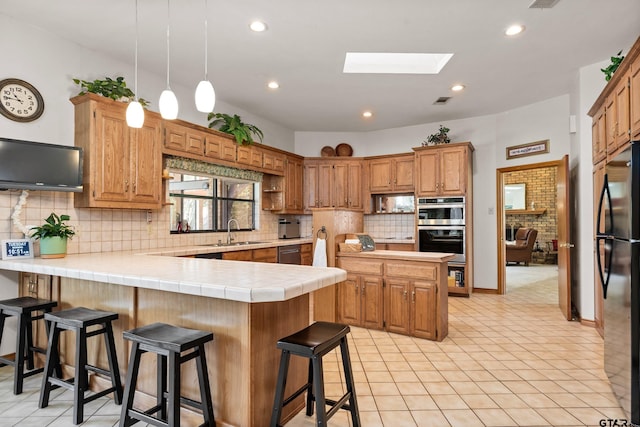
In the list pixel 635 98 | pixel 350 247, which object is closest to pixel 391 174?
pixel 350 247

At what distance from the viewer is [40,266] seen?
2590mm

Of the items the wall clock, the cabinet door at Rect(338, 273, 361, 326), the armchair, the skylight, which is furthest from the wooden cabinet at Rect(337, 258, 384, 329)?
the armchair

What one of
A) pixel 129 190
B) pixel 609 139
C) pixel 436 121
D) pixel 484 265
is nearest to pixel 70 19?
pixel 129 190

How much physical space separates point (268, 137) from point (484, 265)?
429 centimetres

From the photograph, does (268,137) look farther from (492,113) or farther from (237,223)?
(492,113)

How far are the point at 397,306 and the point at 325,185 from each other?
3390mm

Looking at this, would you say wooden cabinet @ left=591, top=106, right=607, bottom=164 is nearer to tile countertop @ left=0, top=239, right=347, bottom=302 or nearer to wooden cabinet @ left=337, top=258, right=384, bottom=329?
wooden cabinet @ left=337, top=258, right=384, bottom=329

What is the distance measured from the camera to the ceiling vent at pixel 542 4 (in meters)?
2.88

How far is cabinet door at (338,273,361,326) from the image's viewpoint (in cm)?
415

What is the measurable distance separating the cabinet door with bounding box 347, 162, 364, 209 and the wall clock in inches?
184

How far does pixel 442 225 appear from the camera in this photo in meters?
5.93

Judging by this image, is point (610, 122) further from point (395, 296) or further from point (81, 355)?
point (81, 355)

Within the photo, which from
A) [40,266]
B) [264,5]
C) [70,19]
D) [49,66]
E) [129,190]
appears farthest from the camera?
[129,190]

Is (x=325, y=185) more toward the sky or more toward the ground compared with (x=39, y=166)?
more toward the sky
